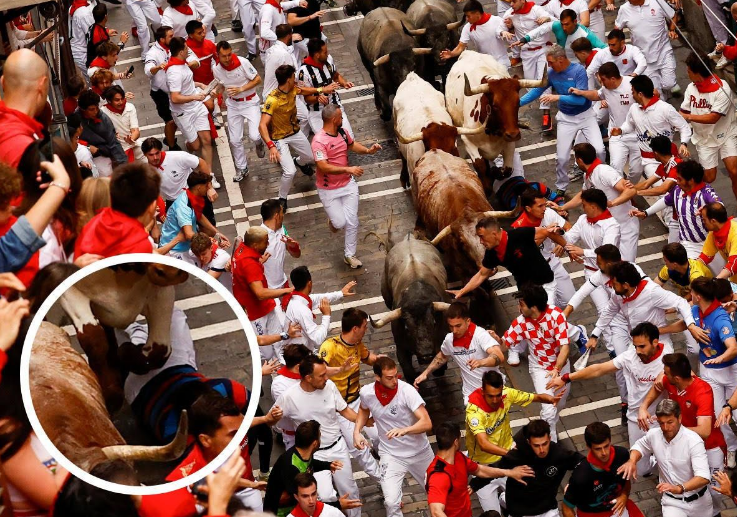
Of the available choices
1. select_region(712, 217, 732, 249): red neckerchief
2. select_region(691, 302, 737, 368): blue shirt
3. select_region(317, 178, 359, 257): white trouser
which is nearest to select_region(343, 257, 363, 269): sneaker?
select_region(317, 178, 359, 257): white trouser

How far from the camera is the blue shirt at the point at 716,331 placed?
12.4 metres

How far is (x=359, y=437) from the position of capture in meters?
12.0

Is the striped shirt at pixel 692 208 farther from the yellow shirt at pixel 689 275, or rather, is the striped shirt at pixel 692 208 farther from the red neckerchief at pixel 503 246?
the red neckerchief at pixel 503 246

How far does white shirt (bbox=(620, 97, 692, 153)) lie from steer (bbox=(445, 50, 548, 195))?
1.72 meters

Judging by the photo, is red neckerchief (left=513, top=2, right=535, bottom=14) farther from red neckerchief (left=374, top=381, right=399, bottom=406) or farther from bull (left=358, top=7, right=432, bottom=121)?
red neckerchief (left=374, top=381, right=399, bottom=406)

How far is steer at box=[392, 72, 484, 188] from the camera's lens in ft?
56.3

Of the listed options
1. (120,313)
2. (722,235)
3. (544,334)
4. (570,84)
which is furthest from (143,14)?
(120,313)

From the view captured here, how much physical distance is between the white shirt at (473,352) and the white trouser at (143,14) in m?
11.4

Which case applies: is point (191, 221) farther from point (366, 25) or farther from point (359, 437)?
point (366, 25)

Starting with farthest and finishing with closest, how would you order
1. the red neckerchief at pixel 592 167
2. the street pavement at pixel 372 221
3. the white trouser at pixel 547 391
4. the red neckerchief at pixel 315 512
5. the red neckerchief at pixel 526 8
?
the red neckerchief at pixel 526 8, the red neckerchief at pixel 592 167, the street pavement at pixel 372 221, the white trouser at pixel 547 391, the red neckerchief at pixel 315 512

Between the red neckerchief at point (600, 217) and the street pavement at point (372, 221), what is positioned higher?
the red neckerchief at point (600, 217)

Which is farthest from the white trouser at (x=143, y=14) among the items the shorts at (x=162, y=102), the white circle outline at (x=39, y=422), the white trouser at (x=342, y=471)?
the white circle outline at (x=39, y=422)

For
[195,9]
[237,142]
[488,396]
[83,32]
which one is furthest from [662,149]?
[83,32]

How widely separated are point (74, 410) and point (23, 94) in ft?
7.84
